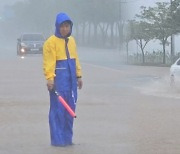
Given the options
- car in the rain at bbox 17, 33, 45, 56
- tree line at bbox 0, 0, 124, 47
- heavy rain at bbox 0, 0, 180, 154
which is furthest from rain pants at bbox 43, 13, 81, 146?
tree line at bbox 0, 0, 124, 47

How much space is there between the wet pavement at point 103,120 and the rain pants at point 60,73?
1.15 feet

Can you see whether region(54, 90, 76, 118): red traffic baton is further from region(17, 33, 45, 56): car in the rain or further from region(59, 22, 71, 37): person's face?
region(17, 33, 45, 56): car in the rain

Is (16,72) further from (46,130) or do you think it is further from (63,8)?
(63,8)

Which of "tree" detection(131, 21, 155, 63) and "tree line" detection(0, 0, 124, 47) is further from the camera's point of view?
"tree line" detection(0, 0, 124, 47)

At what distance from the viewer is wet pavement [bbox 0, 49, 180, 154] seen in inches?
393

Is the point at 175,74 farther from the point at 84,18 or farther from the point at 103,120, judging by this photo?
the point at 84,18

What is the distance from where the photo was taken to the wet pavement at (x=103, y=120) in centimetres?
998

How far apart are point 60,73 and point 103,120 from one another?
348 cm

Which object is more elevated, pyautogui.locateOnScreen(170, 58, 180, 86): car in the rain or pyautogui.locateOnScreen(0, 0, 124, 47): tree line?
pyautogui.locateOnScreen(0, 0, 124, 47): tree line

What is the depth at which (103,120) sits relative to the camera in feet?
43.3

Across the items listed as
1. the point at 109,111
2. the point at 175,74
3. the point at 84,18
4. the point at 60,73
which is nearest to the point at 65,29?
the point at 60,73

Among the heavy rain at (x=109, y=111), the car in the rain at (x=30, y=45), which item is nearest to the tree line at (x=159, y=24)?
the heavy rain at (x=109, y=111)

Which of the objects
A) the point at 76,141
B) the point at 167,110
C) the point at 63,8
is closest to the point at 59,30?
the point at 76,141

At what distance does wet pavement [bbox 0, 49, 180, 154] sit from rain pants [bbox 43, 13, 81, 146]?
0.35 meters
